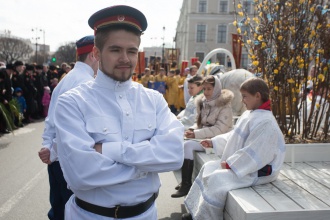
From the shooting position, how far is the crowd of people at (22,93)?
29.8 feet

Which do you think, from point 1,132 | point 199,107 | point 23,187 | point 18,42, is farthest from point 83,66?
point 18,42

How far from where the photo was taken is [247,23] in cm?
504

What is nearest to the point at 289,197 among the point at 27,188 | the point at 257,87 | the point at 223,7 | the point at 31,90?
the point at 257,87

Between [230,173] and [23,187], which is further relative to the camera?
[23,187]

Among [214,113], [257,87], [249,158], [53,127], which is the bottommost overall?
[249,158]

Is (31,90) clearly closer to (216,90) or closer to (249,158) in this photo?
(216,90)

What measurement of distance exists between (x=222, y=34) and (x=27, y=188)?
52504 millimetres

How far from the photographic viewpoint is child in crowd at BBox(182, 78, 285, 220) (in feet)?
10.6

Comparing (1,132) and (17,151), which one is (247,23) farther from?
(1,132)

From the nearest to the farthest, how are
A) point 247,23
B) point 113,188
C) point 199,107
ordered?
point 113,188 < point 247,23 < point 199,107

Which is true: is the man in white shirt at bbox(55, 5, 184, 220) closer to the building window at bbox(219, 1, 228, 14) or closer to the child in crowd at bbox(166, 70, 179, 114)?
the child in crowd at bbox(166, 70, 179, 114)

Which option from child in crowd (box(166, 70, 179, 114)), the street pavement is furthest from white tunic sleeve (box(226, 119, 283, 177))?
child in crowd (box(166, 70, 179, 114))

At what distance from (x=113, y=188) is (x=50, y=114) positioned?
1412 millimetres

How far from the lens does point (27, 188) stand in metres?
5.28
